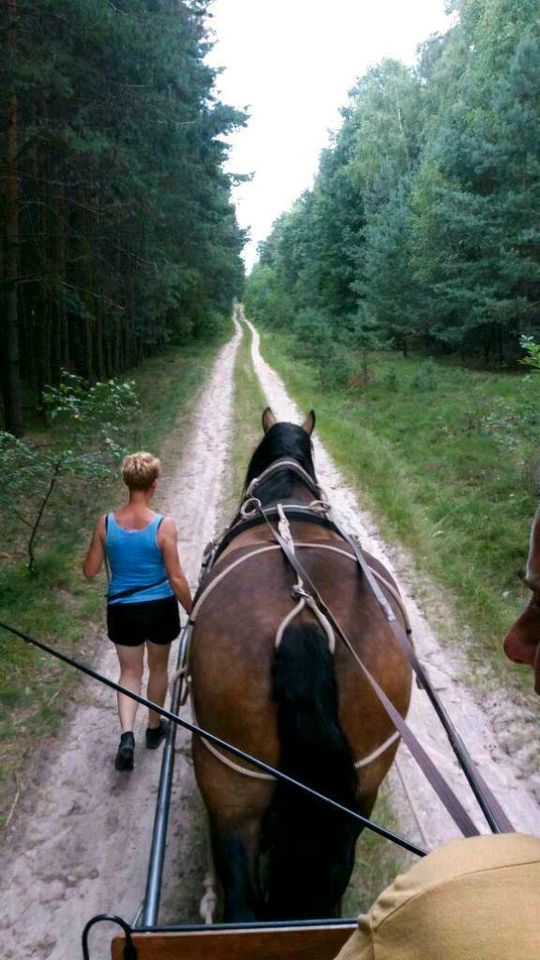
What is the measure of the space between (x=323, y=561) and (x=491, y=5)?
89.4ft

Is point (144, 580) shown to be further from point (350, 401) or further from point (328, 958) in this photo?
point (350, 401)

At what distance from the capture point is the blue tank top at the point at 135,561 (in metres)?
3.59

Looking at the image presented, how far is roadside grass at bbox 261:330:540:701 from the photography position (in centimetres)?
570

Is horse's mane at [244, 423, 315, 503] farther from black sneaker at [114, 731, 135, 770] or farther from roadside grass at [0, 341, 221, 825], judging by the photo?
roadside grass at [0, 341, 221, 825]

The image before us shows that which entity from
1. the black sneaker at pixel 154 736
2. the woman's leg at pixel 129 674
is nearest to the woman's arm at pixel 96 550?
the woman's leg at pixel 129 674

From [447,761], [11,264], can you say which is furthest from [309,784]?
[11,264]

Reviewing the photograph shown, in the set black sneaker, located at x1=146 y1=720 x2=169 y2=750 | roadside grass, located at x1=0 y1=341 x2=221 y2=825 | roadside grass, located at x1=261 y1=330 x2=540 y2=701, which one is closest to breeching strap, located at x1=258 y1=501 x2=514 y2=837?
black sneaker, located at x1=146 y1=720 x2=169 y2=750

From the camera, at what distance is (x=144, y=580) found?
367 centimetres

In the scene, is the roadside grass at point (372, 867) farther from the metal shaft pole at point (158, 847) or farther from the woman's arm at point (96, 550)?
the woman's arm at point (96, 550)

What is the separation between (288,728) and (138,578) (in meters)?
1.68

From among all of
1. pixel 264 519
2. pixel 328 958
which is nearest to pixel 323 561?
pixel 264 519

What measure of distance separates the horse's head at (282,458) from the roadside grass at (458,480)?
76.8 inches

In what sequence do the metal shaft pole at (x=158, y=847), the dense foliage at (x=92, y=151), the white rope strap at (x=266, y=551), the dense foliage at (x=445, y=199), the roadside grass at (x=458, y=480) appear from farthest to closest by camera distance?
the dense foliage at (x=445, y=199) → the dense foliage at (x=92, y=151) → the roadside grass at (x=458, y=480) → the white rope strap at (x=266, y=551) → the metal shaft pole at (x=158, y=847)

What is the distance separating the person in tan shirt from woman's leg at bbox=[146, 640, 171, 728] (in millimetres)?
3153
